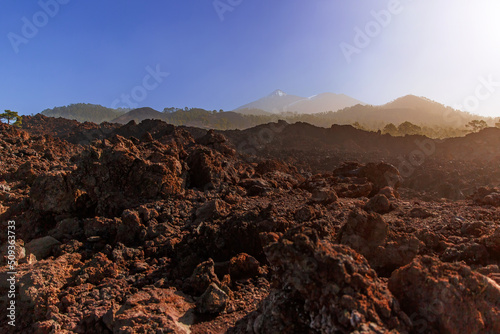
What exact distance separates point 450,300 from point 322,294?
4.40 ft

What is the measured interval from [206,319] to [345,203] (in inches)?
246

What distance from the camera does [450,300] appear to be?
106 inches

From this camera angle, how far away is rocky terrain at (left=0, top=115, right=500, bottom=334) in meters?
2.76

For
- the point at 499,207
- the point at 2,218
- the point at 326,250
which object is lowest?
the point at 499,207

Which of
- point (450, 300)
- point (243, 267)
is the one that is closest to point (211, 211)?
point (243, 267)

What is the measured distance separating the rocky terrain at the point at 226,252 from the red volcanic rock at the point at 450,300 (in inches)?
0.4

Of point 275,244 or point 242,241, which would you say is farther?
point 242,241

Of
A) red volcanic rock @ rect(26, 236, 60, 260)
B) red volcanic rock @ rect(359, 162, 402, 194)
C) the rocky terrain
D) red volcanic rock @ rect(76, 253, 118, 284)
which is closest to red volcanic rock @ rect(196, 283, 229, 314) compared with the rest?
the rocky terrain

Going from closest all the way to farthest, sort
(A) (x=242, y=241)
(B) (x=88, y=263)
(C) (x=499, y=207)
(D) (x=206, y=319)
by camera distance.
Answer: (D) (x=206, y=319)
(B) (x=88, y=263)
(A) (x=242, y=241)
(C) (x=499, y=207)

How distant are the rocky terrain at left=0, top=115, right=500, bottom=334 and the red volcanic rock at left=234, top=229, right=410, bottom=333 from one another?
0.01 metres

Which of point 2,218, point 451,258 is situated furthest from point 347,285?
point 2,218

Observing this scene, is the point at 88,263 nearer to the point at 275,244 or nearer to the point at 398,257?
the point at 275,244

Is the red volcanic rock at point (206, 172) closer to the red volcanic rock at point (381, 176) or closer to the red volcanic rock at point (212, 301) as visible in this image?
the red volcanic rock at point (212, 301)

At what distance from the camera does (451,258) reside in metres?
4.70
